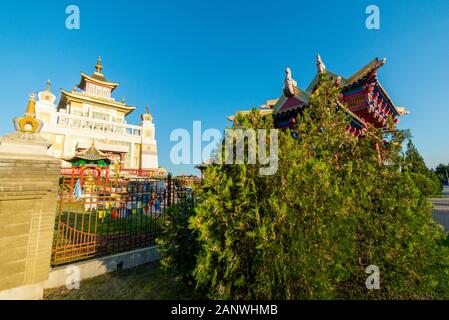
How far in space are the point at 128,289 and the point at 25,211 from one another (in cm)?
232

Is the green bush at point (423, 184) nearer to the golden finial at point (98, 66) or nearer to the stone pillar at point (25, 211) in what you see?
the stone pillar at point (25, 211)

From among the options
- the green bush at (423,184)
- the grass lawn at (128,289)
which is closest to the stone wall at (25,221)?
the grass lawn at (128,289)

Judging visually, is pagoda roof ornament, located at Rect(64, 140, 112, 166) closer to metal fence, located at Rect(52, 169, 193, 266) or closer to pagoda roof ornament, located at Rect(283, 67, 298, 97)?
metal fence, located at Rect(52, 169, 193, 266)

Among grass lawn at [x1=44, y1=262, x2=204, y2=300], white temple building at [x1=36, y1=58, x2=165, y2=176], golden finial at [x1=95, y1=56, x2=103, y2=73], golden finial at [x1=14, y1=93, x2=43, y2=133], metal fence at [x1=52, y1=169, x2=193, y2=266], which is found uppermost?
golden finial at [x1=95, y1=56, x2=103, y2=73]

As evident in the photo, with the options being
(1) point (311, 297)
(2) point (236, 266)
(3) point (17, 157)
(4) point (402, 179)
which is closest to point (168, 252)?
(2) point (236, 266)

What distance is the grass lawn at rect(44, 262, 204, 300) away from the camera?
3.68m

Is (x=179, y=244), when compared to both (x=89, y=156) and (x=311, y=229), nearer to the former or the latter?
(x=311, y=229)

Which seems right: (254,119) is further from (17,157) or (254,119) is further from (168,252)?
(17,157)

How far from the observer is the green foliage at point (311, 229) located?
2594 mm

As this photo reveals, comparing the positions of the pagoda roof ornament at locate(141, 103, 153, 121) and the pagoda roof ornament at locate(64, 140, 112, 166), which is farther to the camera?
the pagoda roof ornament at locate(141, 103, 153, 121)

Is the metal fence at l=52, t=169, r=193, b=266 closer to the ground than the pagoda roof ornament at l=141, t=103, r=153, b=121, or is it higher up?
closer to the ground

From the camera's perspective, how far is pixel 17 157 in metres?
3.38

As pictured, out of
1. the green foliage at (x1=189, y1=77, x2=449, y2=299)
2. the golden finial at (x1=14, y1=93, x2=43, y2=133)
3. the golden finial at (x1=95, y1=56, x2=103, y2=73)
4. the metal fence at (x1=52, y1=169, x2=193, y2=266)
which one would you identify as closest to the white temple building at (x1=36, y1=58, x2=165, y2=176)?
the golden finial at (x1=95, y1=56, x2=103, y2=73)

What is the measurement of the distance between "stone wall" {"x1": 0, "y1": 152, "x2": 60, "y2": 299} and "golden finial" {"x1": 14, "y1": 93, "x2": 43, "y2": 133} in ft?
1.79
